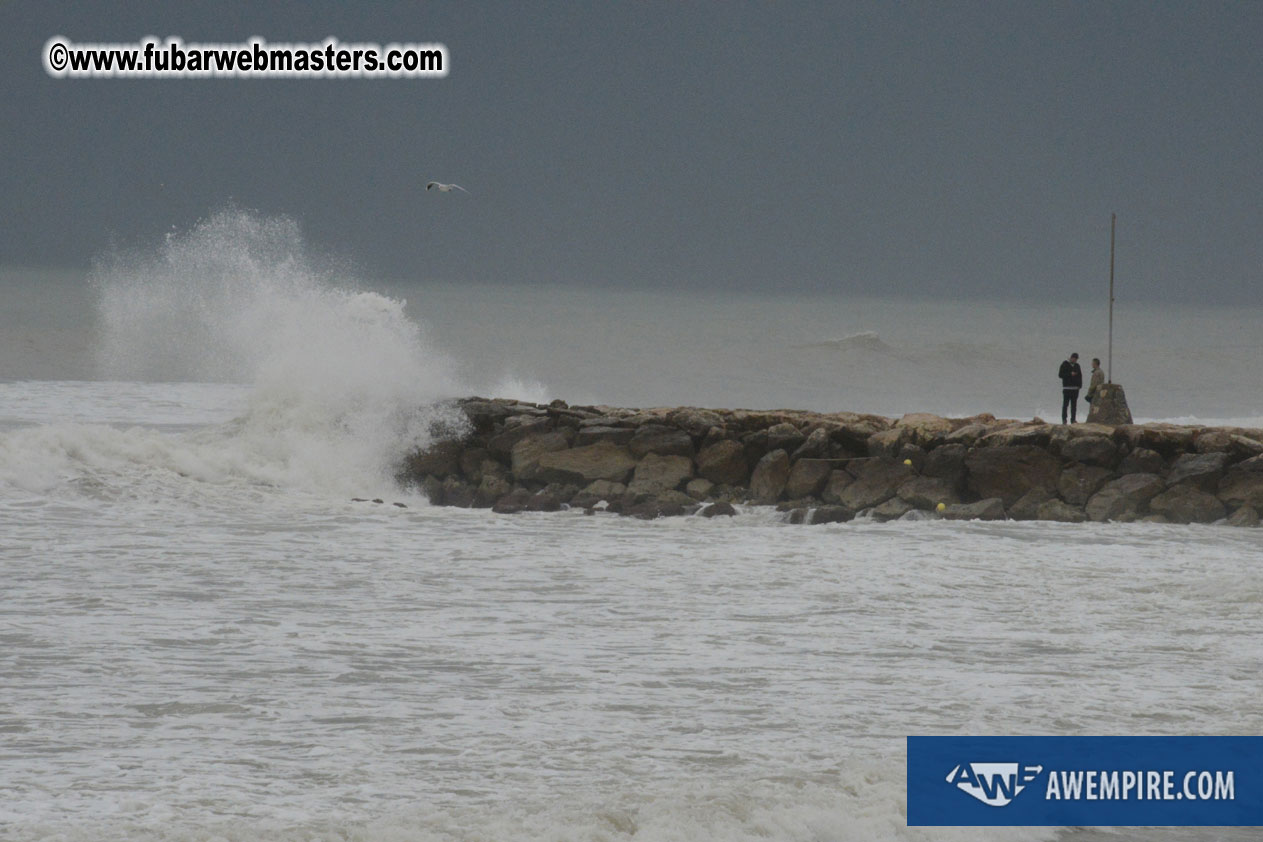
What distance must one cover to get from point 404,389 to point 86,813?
12.4 meters

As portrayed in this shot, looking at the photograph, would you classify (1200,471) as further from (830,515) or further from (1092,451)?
(830,515)

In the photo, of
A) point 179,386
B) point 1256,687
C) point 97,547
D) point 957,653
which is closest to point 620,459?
point 97,547

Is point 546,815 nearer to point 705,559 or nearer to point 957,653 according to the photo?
point 957,653

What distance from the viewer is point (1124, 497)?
13289 mm

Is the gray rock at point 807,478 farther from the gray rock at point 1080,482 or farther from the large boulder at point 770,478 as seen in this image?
the gray rock at point 1080,482

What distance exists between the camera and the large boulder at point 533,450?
48.0 feet

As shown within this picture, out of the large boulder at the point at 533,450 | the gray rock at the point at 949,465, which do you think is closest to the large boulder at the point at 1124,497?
the gray rock at the point at 949,465

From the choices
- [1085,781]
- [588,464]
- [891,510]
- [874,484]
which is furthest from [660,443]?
[1085,781]

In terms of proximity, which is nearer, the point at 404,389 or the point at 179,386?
the point at 404,389

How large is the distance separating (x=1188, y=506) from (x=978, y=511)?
2.12 metres

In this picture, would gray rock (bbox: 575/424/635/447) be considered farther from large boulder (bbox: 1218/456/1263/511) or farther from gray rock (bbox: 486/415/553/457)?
large boulder (bbox: 1218/456/1263/511)

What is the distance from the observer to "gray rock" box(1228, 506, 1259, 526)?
510 inches

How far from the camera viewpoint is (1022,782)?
4961 mm

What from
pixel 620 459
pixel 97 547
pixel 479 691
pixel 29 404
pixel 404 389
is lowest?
pixel 479 691
